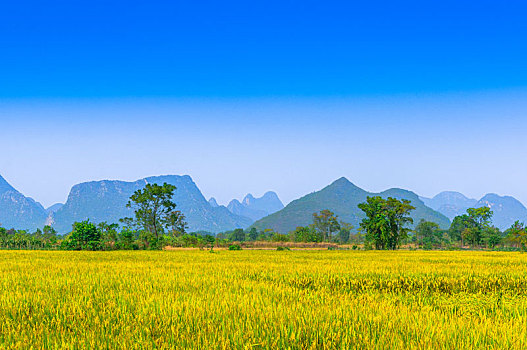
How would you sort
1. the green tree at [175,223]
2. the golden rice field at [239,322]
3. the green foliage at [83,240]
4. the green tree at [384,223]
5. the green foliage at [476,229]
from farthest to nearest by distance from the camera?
the green foliage at [476,229]
the green tree at [175,223]
the green tree at [384,223]
the green foliage at [83,240]
the golden rice field at [239,322]

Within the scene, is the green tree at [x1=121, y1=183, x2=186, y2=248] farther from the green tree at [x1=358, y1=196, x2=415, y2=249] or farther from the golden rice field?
the golden rice field

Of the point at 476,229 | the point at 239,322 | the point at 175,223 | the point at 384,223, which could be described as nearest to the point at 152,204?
the point at 175,223

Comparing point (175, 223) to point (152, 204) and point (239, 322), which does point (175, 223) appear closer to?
point (152, 204)

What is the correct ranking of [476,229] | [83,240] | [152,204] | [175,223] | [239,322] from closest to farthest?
1. [239,322]
2. [83,240]
3. [152,204]
4. [476,229]
5. [175,223]

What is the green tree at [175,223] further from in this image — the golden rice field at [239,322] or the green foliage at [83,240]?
the golden rice field at [239,322]

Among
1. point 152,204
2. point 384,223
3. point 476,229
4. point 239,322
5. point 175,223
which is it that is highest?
point 152,204

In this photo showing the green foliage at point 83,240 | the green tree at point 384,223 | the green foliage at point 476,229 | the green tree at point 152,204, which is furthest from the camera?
the green foliage at point 476,229

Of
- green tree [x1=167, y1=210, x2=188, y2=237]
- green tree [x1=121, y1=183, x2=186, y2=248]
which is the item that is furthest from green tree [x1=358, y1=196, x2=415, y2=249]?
green tree [x1=167, y1=210, x2=188, y2=237]

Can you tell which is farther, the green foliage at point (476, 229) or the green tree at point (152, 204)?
the green foliage at point (476, 229)

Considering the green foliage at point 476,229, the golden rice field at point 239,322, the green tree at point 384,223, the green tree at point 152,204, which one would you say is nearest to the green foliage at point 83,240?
the green tree at point 152,204

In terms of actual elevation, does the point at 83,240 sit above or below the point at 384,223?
below

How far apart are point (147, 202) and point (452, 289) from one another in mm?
49902

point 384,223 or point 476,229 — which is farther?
point 476,229

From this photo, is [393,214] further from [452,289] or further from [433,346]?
[433,346]
